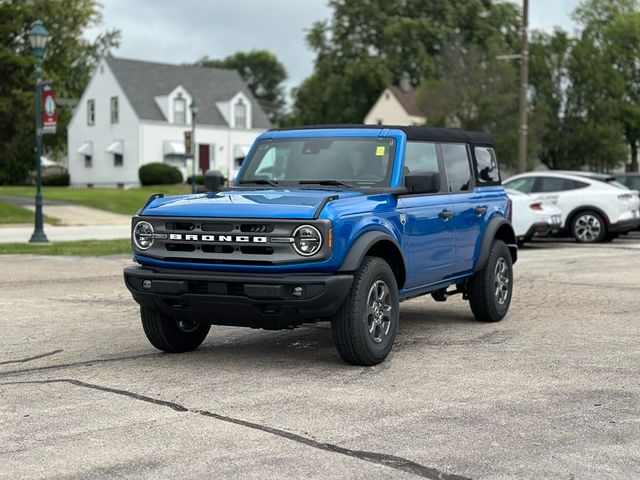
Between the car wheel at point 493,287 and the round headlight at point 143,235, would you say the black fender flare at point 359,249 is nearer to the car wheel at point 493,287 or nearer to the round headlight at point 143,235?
the round headlight at point 143,235

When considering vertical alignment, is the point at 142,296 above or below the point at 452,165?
below

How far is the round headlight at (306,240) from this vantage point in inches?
267

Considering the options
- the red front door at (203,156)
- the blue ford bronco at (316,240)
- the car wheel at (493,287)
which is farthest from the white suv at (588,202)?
the red front door at (203,156)

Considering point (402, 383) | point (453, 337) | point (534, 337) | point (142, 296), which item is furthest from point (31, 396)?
point (534, 337)

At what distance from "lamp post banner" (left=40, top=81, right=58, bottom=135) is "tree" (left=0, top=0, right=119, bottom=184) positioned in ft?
38.0

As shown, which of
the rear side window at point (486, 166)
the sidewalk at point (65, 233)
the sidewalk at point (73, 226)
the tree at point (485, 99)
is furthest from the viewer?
the tree at point (485, 99)

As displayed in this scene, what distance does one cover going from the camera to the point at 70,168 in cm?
6369

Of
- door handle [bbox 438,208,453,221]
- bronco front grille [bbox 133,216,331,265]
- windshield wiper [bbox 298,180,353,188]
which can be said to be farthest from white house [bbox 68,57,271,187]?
bronco front grille [bbox 133,216,331,265]

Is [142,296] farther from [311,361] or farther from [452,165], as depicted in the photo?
[452,165]

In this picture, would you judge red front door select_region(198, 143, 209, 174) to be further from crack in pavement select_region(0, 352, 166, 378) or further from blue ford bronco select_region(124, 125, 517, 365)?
crack in pavement select_region(0, 352, 166, 378)

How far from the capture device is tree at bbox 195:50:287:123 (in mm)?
108938

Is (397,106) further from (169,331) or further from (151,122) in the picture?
(169,331)

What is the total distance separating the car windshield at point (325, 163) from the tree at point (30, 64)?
26608 mm

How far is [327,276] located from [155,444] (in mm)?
2059
